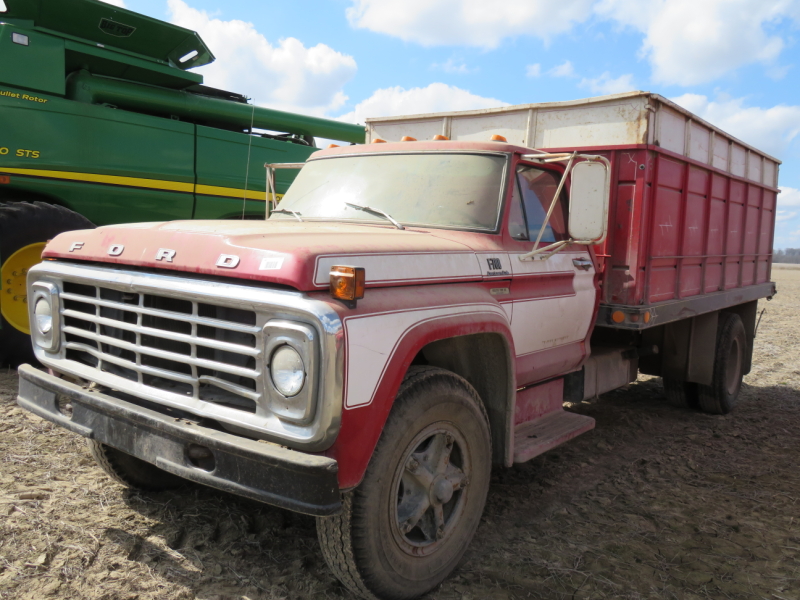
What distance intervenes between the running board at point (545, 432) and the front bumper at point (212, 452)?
1.51m

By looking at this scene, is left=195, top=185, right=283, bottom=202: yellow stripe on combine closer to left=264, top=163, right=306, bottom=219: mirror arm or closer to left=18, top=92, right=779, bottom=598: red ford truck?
left=264, top=163, right=306, bottom=219: mirror arm

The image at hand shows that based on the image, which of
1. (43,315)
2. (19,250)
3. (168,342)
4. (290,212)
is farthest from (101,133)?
(168,342)

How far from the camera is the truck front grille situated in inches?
98.2

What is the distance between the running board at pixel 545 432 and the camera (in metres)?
3.56

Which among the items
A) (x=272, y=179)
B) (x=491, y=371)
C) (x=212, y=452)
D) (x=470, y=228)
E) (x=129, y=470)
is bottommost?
(x=129, y=470)

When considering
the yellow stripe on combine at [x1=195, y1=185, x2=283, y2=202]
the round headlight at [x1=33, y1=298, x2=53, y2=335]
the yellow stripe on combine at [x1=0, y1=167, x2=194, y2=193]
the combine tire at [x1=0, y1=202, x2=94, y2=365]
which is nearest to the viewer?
the round headlight at [x1=33, y1=298, x2=53, y2=335]

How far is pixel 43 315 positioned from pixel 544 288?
2.68 meters

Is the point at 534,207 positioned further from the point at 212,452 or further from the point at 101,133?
the point at 101,133

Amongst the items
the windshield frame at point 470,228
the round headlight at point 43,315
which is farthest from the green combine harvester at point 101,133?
the round headlight at point 43,315

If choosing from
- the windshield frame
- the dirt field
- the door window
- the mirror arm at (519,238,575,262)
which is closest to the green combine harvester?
the dirt field

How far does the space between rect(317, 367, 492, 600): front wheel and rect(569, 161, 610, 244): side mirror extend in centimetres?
111

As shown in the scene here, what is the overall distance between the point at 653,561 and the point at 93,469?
3267 millimetres

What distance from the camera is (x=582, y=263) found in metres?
4.27

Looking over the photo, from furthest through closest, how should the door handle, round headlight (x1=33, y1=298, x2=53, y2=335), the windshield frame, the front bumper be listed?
1. the door handle
2. the windshield frame
3. round headlight (x1=33, y1=298, x2=53, y2=335)
4. the front bumper
